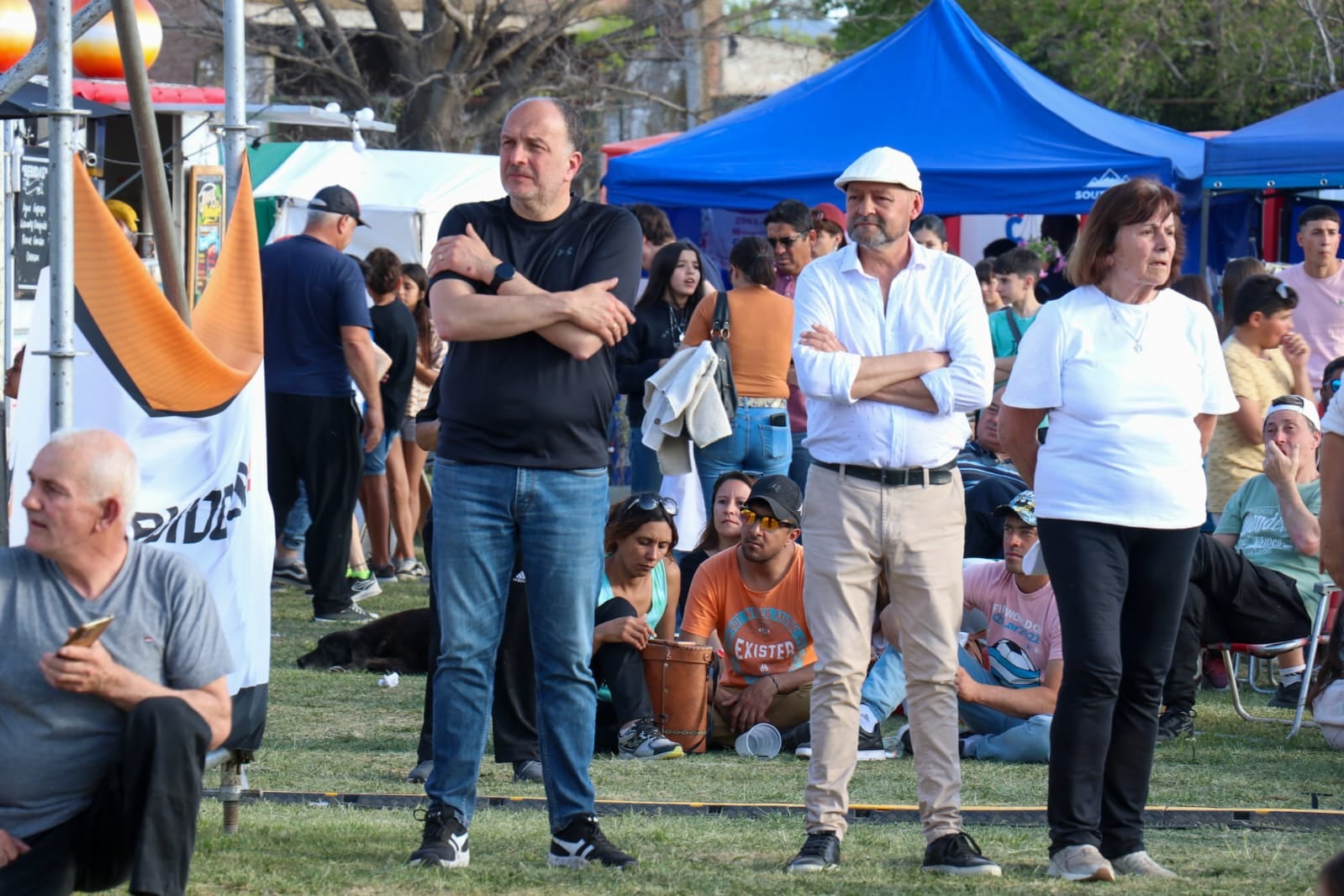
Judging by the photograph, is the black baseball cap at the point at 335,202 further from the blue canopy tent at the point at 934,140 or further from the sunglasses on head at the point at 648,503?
the sunglasses on head at the point at 648,503

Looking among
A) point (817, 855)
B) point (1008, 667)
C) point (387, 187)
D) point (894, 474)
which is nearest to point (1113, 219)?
point (894, 474)

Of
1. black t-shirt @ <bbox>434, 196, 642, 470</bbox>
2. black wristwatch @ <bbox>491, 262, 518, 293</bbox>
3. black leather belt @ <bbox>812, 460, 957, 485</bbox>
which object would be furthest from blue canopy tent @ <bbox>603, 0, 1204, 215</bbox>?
black wristwatch @ <bbox>491, 262, 518, 293</bbox>

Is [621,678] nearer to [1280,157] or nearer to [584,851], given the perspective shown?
[584,851]

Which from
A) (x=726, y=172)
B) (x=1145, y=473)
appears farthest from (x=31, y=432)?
(x=726, y=172)

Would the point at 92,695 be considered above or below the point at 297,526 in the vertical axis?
above

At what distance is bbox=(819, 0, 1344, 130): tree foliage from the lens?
23359mm

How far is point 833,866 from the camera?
4.75 meters

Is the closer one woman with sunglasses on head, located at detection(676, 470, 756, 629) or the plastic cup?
the plastic cup

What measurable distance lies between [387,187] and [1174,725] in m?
11.4

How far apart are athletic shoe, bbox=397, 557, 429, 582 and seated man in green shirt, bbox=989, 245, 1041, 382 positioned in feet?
13.1

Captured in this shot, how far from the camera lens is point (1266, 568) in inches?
303

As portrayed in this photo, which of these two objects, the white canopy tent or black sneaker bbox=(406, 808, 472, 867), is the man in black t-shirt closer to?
black sneaker bbox=(406, 808, 472, 867)

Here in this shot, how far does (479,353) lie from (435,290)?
19 cm

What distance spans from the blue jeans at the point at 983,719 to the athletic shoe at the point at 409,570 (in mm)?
5166
